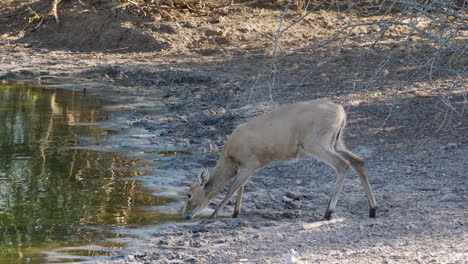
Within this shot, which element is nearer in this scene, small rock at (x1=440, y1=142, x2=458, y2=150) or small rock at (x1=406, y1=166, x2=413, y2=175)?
small rock at (x1=406, y1=166, x2=413, y2=175)

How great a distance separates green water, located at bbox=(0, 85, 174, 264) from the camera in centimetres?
730

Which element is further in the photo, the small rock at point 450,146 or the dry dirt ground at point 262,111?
the small rock at point 450,146

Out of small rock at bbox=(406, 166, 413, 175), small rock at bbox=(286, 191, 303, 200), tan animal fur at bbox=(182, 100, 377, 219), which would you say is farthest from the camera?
small rock at bbox=(406, 166, 413, 175)

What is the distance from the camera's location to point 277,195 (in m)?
8.61

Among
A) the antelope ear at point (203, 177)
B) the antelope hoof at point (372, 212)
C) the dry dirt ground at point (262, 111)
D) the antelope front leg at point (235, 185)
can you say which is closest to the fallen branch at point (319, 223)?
the dry dirt ground at point (262, 111)

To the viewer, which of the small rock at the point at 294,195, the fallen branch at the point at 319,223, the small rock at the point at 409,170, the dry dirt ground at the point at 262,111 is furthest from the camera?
the small rock at the point at 409,170

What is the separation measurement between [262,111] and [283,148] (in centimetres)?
482

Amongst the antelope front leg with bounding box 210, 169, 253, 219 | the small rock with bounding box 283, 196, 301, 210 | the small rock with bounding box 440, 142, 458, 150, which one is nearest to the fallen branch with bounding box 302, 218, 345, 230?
the small rock with bounding box 283, 196, 301, 210

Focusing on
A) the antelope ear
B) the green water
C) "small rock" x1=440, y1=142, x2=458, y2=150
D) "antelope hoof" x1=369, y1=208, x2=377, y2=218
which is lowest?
the green water

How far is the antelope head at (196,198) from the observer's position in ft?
26.8

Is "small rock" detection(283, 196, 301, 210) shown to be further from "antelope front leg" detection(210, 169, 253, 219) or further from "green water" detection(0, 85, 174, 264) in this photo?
"green water" detection(0, 85, 174, 264)

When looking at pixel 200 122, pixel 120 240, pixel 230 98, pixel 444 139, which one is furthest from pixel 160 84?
pixel 120 240

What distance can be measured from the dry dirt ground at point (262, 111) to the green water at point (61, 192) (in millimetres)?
631

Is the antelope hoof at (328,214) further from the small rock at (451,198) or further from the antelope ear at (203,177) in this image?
the antelope ear at (203,177)
